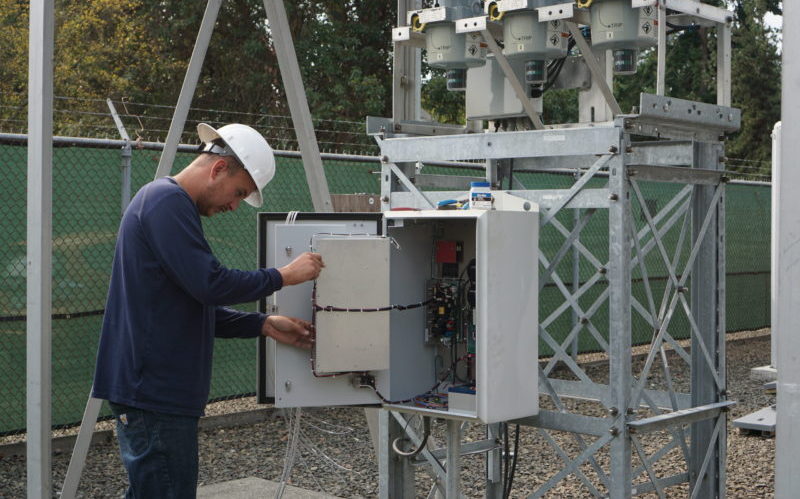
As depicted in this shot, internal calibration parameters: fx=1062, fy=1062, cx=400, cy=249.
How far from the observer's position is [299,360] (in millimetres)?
5043

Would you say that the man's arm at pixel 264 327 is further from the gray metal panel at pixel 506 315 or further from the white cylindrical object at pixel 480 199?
the white cylindrical object at pixel 480 199

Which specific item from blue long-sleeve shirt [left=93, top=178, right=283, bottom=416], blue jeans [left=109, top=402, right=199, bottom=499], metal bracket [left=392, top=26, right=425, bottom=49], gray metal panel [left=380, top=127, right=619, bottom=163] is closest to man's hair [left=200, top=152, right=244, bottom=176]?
blue long-sleeve shirt [left=93, top=178, right=283, bottom=416]

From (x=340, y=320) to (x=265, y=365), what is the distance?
1.93ft

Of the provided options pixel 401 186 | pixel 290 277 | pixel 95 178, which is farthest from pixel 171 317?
pixel 95 178

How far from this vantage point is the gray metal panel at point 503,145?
504 cm

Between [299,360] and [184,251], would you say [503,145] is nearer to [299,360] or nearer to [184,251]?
[299,360]

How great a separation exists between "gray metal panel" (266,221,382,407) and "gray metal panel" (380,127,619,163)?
0.81 m

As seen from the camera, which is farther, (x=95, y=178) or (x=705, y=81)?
(x=705, y=81)

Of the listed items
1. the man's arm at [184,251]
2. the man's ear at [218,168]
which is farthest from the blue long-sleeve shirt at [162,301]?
the man's ear at [218,168]

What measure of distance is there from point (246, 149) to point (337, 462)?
4.35m

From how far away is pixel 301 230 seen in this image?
16.8ft

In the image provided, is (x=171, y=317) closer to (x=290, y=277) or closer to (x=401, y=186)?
(x=290, y=277)

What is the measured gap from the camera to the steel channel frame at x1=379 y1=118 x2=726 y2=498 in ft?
16.5

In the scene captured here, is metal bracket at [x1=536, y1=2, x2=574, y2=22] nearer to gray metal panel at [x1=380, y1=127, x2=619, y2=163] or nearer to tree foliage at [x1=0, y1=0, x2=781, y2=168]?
gray metal panel at [x1=380, y1=127, x2=619, y2=163]
